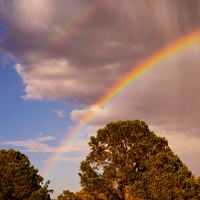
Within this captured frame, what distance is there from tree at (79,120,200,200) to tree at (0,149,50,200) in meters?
7.39

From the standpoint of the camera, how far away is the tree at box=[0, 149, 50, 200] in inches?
2530

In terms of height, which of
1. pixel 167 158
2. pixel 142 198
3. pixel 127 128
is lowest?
pixel 142 198

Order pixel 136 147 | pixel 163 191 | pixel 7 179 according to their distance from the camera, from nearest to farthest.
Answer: pixel 163 191 → pixel 136 147 → pixel 7 179

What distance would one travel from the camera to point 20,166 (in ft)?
212

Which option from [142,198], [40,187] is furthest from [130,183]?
[40,187]

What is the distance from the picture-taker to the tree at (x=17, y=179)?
64250mm

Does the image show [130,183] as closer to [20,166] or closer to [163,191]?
[163,191]

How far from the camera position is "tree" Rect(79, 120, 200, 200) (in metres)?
56.5

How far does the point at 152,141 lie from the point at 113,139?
4.59 m

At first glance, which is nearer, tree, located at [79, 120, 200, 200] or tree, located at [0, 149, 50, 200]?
tree, located at [79, 120, 200, 200]

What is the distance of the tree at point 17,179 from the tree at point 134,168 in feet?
24.2

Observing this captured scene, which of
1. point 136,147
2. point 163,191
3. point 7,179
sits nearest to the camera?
point 163,191

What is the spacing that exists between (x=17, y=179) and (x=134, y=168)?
49.3 ft

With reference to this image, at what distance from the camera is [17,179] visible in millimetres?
64562
